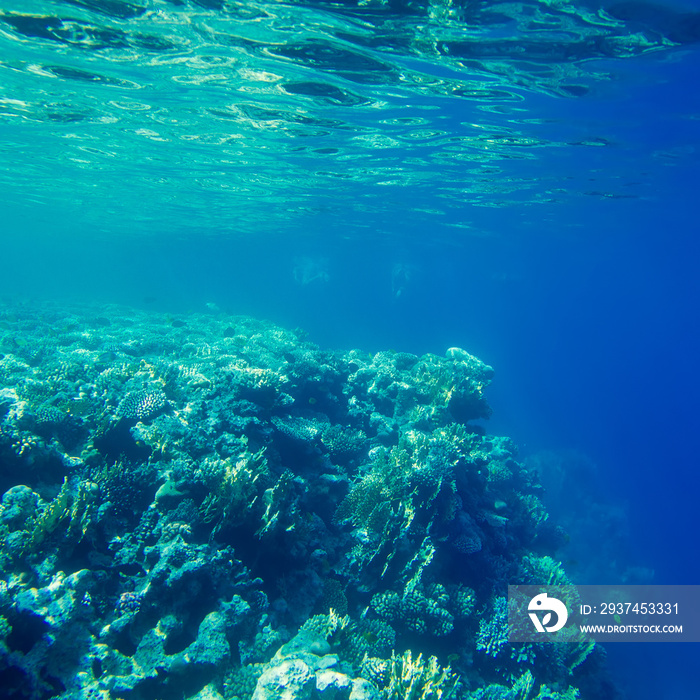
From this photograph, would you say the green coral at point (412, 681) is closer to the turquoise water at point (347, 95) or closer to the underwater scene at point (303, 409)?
the underwater scene at point (303, 409)

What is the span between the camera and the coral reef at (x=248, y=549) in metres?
4.92

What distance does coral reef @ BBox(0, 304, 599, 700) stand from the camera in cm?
492

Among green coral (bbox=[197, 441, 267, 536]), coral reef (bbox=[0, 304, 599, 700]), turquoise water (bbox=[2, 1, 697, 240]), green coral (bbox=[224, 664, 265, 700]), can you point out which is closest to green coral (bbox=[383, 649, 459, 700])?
coral reef (bbox=[0, 304, 599, 700])

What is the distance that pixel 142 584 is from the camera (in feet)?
18.1

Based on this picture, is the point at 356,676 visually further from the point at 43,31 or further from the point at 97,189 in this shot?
the point at 97,189

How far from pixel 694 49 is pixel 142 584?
1590cm

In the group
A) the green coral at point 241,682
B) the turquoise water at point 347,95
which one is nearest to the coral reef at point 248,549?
the green coral at point 241,682

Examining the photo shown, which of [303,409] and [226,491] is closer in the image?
[226,491]

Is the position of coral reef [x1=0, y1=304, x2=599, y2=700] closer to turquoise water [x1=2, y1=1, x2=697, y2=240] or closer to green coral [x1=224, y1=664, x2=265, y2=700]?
green coral [x1=224, y1=664, x2=265, y2=700]

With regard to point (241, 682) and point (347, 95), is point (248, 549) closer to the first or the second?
point (241, 682)

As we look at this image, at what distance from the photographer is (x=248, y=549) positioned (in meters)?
6.32

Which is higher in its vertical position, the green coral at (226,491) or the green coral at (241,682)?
the green coral at (226,491)

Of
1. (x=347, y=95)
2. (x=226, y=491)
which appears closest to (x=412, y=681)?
(x=226, y=491)

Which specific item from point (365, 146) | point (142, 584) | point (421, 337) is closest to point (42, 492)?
point (142, 584)
